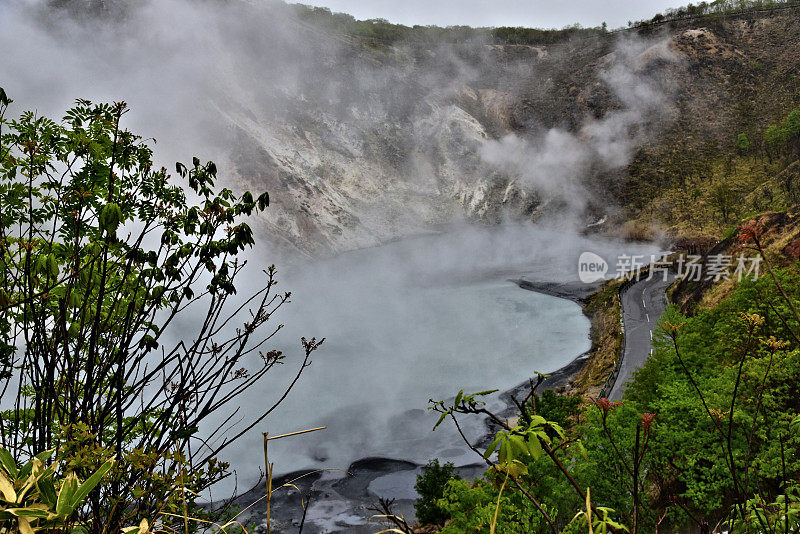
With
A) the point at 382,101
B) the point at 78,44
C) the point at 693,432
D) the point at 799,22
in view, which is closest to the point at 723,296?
the point at 693,432

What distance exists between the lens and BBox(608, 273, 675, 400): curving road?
25.4 metres

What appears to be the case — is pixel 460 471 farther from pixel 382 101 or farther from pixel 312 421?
pixel 382 101

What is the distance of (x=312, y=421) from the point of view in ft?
86.3

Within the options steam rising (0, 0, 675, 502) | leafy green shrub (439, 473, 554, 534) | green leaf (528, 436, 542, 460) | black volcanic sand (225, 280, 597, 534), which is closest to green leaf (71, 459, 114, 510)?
green leaf (528, 436, 542, 460)

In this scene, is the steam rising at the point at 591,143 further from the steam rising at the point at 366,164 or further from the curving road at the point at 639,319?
the curving road at the point at 639,319

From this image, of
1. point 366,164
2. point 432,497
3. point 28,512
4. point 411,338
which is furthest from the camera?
point 366,164

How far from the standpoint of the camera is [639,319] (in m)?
32.9

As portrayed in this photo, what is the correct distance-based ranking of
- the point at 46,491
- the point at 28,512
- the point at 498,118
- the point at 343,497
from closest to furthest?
the point at 28,512 → the point at 46,491 → the point at 343,497 → the point at 498,118

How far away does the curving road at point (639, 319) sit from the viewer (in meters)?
25.4

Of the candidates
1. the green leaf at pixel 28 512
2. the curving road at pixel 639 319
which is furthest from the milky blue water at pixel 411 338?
the green leaf at pixel 28 512

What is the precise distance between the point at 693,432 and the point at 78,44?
66071 mm

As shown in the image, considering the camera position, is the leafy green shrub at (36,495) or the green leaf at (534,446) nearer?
the leafy green shrub at (36,495)

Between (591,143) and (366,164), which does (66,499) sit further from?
(591,143)

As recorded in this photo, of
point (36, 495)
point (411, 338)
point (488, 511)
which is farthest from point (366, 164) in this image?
point (36, 495)
